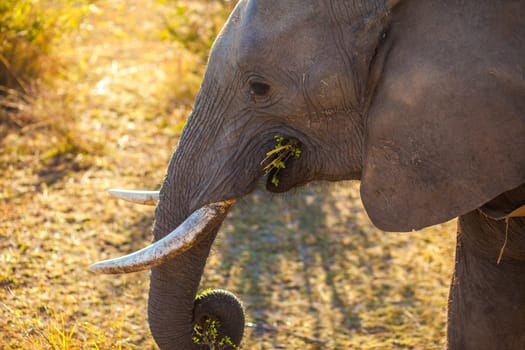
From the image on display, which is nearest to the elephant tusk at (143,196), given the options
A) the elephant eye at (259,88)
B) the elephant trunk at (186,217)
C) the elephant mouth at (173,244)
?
the elephant trunk at (186,217)

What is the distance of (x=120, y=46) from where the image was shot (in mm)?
10086

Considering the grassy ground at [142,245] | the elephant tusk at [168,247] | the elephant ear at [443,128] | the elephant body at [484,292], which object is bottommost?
the grassy ground at [142,245]

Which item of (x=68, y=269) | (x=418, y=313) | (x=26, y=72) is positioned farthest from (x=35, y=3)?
(x=418, y=313)

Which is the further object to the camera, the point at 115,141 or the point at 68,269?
the point at 115,141

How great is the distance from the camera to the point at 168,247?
3398 mm

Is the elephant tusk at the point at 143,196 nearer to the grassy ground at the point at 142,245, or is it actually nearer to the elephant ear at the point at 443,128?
the grassy ground at the point at 142,245

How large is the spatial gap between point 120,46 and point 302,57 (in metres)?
7.11

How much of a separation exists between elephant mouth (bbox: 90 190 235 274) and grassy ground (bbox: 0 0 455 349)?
15.5 inches

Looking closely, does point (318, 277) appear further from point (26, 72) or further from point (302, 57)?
point (26, 72)

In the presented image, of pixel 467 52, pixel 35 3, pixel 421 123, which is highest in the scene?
pixel 467 52

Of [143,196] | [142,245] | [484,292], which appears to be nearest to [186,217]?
[143,196]

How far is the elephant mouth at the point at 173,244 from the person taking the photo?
3.40 metres

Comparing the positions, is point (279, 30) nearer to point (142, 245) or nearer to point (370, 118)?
point (370, 118)

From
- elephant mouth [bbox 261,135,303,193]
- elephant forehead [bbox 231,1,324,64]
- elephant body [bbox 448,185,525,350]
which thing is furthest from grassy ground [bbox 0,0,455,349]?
elephant forehead [bbox 231,1,324,64]
